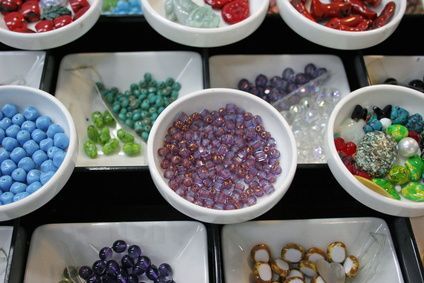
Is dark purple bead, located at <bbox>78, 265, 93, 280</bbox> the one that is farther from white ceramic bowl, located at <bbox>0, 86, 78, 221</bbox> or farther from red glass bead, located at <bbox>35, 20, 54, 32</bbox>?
red glass bead, located at <bbox>35, 20, 54, 32</bbox>

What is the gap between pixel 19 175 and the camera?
3.00ft

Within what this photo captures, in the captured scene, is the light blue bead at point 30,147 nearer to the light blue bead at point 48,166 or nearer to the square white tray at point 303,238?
the light blue bead at point 48,166

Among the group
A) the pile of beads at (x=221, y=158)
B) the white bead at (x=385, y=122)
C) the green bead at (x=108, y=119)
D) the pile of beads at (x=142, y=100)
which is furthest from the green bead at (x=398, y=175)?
the green bead at (x=108, y=119)

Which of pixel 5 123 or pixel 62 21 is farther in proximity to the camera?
pixel 62 21

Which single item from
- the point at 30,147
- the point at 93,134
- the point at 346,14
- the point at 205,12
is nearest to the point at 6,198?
the point at 30,147

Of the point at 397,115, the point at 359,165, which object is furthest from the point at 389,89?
the point at 359,165

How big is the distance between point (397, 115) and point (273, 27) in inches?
17.6

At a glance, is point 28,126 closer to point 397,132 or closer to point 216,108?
A: point 216,108

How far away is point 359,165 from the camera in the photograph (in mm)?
935

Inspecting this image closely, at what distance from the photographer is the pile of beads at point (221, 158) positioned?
913 millimetres

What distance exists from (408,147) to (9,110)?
31.5 inches

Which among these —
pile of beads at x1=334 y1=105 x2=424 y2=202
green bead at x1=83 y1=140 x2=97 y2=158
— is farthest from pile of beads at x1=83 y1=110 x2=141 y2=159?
pile of beads at x1=334 y1=105 x2=424 y2=202

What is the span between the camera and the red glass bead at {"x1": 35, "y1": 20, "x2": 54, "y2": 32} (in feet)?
3.67

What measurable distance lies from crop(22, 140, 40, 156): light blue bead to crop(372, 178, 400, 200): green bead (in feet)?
2.15
